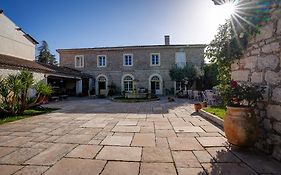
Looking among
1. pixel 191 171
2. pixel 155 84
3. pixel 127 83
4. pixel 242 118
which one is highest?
pixel 127 83

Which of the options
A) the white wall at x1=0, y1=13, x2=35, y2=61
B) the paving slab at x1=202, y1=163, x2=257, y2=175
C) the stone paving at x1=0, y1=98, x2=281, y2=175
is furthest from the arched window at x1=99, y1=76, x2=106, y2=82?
the paving slab at x1=202, y1=163, x2=257, y2=175

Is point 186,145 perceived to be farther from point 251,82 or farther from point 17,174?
point 17,174

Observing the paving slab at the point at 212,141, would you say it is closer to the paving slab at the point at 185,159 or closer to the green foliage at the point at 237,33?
the paving slab at the point at 185,159

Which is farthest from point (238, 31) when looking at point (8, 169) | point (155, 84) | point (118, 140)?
point (155, 84)

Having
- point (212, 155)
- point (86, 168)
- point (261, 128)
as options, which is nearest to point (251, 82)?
point (261, 128)

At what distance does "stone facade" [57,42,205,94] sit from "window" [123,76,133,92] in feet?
1.34

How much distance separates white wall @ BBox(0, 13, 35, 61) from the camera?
12.7m

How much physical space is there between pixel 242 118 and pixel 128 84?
1785 centimetres

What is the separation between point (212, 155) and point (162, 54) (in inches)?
695

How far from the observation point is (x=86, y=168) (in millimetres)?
2506

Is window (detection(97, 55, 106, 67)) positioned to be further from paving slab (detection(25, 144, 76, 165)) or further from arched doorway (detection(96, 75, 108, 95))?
paving slab (detection(25, 144, 76, 165))

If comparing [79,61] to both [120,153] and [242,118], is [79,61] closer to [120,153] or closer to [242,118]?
[120,153]

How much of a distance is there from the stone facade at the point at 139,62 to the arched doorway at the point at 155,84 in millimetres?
111

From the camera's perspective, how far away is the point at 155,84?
66.0ft
